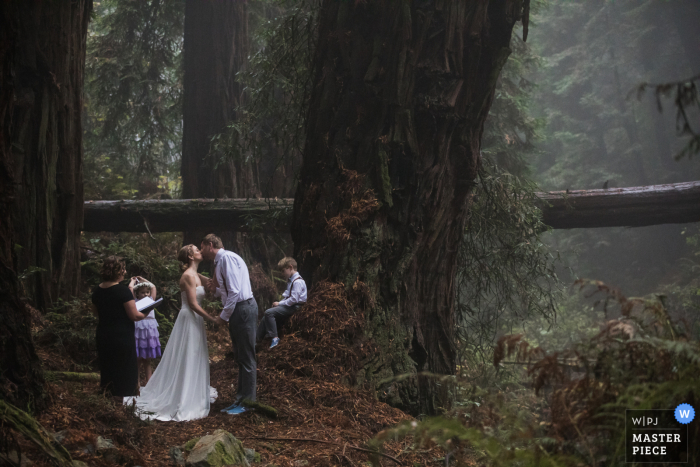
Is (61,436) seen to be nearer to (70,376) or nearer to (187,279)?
(187,279)

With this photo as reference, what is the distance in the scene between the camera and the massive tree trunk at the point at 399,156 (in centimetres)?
589

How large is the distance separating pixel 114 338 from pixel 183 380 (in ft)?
2.98

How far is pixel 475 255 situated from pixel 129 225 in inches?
264

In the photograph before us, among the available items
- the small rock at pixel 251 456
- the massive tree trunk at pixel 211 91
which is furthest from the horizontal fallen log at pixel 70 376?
the massive tree trunk at pixel 211 91

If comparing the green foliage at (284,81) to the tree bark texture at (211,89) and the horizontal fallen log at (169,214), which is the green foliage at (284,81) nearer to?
the horizontal fallen log at (169,214)

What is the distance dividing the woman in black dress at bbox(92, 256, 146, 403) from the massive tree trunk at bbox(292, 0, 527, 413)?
1.97 m

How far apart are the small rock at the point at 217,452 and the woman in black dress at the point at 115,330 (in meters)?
1.63

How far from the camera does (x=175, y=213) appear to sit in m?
10.3

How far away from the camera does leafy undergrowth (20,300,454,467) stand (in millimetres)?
3664

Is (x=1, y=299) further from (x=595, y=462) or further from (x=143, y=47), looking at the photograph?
(x=143, y=47)

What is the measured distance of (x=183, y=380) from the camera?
566 centimetres

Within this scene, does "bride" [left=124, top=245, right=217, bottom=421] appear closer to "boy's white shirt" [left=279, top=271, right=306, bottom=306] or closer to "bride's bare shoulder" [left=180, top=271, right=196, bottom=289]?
"bride's bare shoulder" [left=180, top=271, right=196, bottom=289]

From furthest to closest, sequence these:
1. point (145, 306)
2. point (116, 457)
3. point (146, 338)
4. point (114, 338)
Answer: point (146, 338) < point (145, 306) < point (114, 338) < point (116, 457)

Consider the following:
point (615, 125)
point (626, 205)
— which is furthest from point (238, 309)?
point (615, 125)
